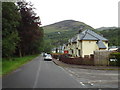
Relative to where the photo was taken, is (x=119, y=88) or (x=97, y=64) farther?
(x=97, y=64)

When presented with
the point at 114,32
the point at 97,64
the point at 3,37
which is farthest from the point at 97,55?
the point at 114,32

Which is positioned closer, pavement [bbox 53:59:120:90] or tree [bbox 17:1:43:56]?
pavement [bbox 53:59:120:90]

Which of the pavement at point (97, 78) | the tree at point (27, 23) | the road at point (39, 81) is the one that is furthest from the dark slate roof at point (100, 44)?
the road at point (39, 81)

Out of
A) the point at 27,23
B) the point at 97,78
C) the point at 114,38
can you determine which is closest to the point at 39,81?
the point at 97,78

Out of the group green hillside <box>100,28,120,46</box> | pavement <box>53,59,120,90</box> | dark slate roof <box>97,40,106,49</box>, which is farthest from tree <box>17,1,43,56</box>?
green hillside <box>100,28,120,46</box>

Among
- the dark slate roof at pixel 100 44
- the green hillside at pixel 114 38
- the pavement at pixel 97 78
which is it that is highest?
the green hillside at pixel 114 38

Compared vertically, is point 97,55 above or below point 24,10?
below

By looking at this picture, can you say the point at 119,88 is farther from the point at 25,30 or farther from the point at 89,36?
the point at 89,36

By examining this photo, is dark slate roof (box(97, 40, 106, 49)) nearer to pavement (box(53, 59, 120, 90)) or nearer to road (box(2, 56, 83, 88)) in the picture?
pavement (box(53, 59, 120, 90))

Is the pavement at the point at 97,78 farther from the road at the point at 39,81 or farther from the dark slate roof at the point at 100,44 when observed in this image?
the dark slate roof at the point at 100,44

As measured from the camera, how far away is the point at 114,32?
114m

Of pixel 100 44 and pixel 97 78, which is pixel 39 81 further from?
pixel 100 44

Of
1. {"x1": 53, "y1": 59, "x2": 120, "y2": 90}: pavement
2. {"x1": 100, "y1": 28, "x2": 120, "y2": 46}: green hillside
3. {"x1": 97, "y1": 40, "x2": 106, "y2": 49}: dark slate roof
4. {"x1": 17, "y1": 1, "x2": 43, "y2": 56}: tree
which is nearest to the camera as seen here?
{"x1": 53, "y1": 59, "x2": 120, "y2": 90}: pavement

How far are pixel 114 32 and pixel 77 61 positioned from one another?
9056 centimetres
